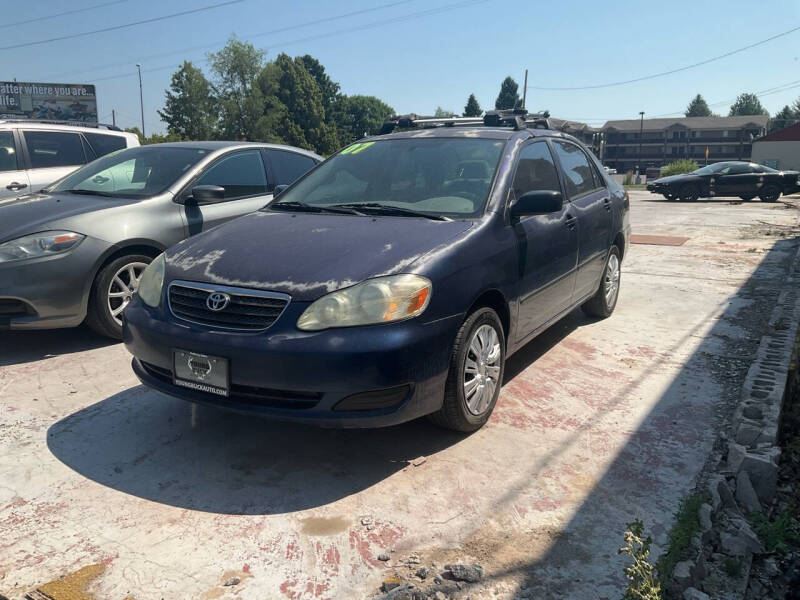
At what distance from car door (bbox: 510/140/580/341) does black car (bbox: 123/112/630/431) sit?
0.06 ft

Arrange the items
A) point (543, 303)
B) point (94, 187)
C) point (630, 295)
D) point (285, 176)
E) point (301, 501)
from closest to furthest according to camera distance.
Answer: point (301, 501) < point (543, 303) < point (94, 187) < point (285, 176) < point (630, 295)

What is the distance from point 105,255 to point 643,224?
12377 mm

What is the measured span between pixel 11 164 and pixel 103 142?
113cm

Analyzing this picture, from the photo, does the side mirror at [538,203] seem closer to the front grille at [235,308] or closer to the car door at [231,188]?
the front grille at [235,308]

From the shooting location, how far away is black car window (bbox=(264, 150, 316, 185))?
6.30m

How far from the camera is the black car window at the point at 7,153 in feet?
24.0

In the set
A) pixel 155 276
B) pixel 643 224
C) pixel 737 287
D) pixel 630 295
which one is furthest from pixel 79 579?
pixel 643 224

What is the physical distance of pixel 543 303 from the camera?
13.9ft

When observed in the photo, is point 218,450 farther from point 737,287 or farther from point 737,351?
point 737,287

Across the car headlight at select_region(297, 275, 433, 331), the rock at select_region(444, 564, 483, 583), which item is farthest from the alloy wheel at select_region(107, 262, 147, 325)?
the rock at select_region(444, 564, 483, 583)

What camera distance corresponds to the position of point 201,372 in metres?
3.01

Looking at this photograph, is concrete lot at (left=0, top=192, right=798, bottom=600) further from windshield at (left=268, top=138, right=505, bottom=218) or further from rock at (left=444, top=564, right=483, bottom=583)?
windshield at (left=268, top=138, right=505, bottom=218)

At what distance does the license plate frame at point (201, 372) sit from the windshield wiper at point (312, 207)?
4.38 feet

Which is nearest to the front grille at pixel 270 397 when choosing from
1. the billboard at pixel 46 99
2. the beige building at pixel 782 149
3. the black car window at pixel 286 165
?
the black car window at pixel 286 165
